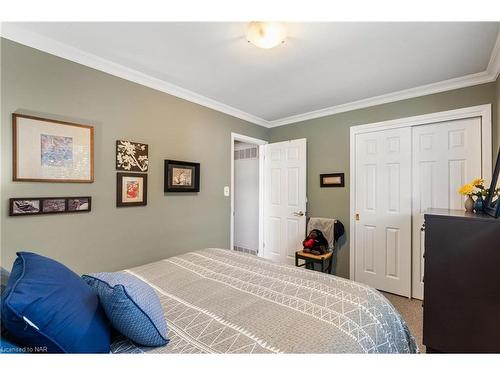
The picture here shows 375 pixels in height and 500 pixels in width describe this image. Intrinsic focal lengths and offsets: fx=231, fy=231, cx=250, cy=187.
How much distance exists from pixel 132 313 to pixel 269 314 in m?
0.61

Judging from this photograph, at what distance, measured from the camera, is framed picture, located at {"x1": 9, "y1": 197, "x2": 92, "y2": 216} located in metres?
1.68

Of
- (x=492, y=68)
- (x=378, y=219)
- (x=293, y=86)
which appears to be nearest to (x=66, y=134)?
(x=293, y=86)

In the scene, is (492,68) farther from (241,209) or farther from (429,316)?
(241,209)

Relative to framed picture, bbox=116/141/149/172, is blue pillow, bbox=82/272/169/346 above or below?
below

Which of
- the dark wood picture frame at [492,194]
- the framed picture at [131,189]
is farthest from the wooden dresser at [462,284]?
the framed picture at [131,189]

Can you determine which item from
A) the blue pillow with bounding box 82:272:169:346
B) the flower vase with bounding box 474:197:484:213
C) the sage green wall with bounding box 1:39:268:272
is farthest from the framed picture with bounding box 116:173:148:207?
the flower vase with bounding box 474:197:484:213

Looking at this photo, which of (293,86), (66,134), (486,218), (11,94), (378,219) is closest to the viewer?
(486,218)

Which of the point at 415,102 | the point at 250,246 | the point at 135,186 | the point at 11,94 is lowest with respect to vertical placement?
the point at 250,246

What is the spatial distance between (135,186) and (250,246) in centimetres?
261

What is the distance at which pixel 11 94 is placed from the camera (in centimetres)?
167

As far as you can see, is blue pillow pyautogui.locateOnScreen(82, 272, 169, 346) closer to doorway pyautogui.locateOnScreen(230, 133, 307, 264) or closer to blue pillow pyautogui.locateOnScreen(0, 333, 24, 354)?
blue pillow pyautogui.locateOnScreen(0, 333, 24, 354)

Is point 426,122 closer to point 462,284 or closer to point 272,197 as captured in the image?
point 462,284

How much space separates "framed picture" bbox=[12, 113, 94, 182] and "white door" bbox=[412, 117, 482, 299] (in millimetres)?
3414

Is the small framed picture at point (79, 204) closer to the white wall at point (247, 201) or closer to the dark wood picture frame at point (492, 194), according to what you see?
the white wall at point (247, 201)
